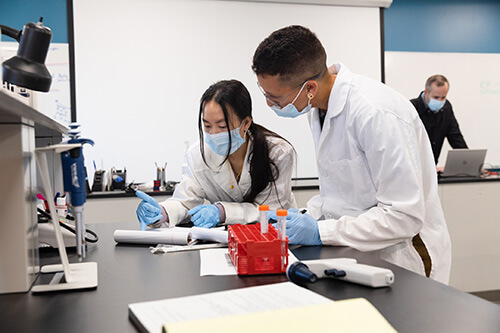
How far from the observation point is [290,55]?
1.35 metres

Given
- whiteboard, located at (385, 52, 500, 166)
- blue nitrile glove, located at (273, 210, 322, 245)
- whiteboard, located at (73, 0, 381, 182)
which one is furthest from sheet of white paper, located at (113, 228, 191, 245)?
whiteboard, located at (385, 52, 500, 166)

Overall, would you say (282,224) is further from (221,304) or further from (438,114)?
(438,114)

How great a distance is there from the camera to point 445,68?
4.18m

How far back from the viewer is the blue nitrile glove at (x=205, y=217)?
1.53 meters

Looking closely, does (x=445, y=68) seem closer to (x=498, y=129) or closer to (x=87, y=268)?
(x=498, y=129)

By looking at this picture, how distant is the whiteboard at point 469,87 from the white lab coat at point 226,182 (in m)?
2.62

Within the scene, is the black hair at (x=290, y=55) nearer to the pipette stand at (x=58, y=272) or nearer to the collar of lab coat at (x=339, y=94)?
the collar of lab coat at (x=339, y=94)

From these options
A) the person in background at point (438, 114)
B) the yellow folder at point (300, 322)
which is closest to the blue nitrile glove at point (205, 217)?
the yellow folder at point (300, 322)

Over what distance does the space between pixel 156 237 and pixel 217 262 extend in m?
0.30

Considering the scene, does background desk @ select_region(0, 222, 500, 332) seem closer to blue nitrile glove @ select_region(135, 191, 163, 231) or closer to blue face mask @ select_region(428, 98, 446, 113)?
blue nitrile glove @ select_region(135, 191, 163, 231)

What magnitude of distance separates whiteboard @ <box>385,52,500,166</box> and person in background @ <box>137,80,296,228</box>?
2644mm

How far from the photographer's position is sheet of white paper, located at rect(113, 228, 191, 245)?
123 cm

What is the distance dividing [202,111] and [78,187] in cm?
96

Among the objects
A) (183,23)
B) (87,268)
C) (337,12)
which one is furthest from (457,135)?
(87,268)
